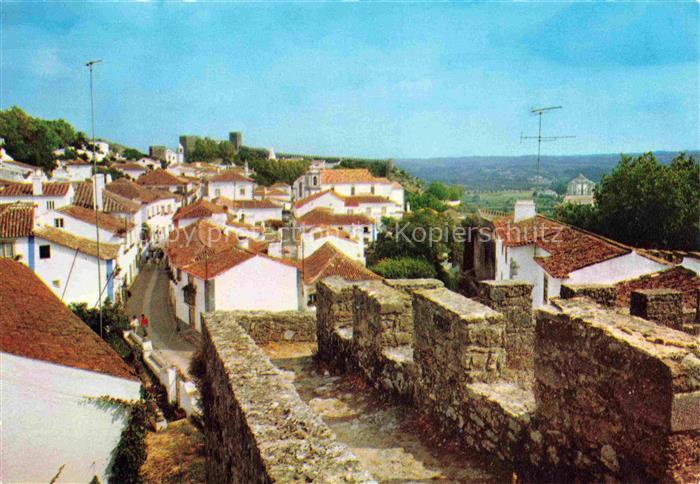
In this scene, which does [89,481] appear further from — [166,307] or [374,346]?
[166,307]

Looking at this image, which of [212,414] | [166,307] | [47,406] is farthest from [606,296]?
[166,307]

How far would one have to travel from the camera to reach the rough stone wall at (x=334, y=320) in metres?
8.91

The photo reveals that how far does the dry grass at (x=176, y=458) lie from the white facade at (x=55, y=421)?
94 cm

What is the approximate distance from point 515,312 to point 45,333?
834 cm

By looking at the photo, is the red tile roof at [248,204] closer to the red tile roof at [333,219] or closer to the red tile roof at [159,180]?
the red tile roof at [333,219]

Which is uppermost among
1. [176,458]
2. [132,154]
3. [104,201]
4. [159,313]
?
[132,154]

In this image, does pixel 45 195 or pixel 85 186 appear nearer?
pixel 45 195

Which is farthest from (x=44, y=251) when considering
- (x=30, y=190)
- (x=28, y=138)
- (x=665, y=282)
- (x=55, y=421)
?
(x=28, y=138)

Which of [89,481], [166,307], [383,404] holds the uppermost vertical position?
[383,404]

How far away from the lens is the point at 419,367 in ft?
22.0

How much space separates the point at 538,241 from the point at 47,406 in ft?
52.0

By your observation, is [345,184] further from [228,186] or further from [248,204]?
[248,204]

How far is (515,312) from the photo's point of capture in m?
8.02

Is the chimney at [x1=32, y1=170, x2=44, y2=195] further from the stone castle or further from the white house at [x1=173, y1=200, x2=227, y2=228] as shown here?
the stone castle
